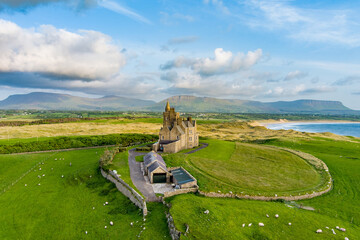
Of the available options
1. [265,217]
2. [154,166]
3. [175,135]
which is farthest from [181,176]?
[175,135]

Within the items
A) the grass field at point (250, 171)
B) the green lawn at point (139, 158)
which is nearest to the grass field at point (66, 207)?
the green lawn at point (139, 158)

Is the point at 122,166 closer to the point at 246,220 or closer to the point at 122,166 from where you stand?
the point at 122,166

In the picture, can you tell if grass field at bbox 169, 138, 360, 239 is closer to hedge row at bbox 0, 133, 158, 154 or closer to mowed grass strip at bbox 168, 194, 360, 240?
mowed grass strip at bbox 168, 194, 360, 240

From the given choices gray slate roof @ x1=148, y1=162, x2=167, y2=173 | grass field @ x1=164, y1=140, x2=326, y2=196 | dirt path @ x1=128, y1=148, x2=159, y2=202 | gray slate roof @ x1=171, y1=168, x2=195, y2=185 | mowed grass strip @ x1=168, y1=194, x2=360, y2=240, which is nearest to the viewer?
mowed grass strip @ x1=168, y1=194, x2=360, y2=240

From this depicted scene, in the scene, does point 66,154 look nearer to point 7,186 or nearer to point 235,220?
point 7,186

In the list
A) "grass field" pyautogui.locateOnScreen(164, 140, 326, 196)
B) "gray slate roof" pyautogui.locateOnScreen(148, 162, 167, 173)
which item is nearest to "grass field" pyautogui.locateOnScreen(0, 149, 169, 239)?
"gray slate roof" pyautogui.locateOnScreen(148, 162, 167, 173)

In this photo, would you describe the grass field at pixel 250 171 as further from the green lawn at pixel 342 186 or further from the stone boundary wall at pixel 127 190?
the stone boundary wall at pixel 127 190
